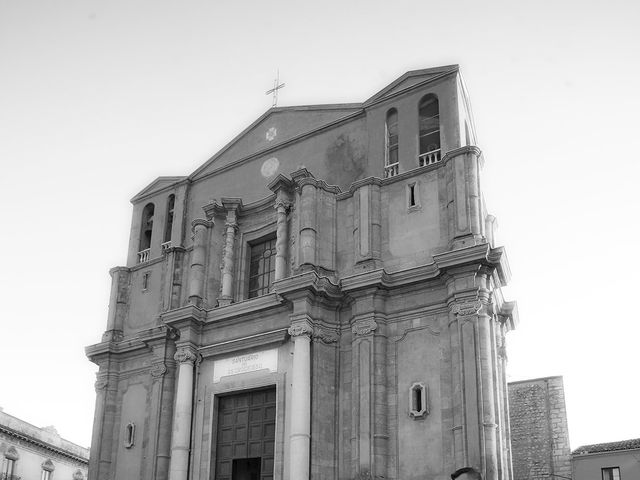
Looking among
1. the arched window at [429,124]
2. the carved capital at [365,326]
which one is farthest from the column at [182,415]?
the arched window at [429,124]

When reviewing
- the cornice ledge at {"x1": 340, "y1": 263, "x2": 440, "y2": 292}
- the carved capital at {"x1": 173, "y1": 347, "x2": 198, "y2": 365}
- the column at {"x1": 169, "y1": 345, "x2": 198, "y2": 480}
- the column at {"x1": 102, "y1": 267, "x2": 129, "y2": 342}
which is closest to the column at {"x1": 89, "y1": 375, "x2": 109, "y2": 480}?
the column at {"x1": 102, "y1": 267, "x2": 129, "y2": 342}

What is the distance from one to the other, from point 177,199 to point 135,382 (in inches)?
225

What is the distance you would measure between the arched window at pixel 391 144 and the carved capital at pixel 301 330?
4.50 m

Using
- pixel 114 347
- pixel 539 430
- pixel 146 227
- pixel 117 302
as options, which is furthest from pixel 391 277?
pixel 539 430

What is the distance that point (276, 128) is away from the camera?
23344 mm

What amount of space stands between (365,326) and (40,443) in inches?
1077

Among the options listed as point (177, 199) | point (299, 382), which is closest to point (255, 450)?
point (299, 382)

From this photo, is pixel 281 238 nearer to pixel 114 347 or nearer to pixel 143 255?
pixel 143 255

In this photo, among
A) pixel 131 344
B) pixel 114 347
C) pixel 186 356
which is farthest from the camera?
pixel 114 347

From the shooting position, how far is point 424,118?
20656 millimetres

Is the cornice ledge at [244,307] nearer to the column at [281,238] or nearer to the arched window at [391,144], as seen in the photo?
the column at [281,238]

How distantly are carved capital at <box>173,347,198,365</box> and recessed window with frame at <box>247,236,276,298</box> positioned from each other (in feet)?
7.26

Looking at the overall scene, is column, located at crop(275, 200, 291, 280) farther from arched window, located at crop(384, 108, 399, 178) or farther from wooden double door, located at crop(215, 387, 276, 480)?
wooden double door, located at crop(215, 387, 276, 480)

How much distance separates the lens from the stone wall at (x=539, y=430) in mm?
28641
